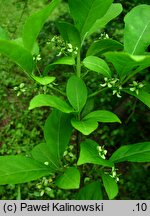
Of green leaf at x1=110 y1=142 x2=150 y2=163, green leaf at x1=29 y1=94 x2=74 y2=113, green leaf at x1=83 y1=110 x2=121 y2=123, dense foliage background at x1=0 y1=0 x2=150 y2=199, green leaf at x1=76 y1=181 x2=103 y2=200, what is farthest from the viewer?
dense foliage background at x1=0 y1=0 x2=150 y2=199

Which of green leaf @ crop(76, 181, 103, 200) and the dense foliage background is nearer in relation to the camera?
green leaf @ crop(76, 181, 103, 200)

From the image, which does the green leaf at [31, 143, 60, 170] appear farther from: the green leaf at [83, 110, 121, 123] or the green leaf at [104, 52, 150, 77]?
the green leaf at [104, 52, 150, 77]

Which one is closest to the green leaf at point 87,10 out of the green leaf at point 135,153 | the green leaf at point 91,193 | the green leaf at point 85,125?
the green leaf at point 85,125

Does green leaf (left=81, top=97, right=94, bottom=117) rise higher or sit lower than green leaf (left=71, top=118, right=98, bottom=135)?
higher

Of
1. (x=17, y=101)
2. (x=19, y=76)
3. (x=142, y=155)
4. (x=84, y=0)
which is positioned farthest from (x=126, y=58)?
(x=19, y=76)

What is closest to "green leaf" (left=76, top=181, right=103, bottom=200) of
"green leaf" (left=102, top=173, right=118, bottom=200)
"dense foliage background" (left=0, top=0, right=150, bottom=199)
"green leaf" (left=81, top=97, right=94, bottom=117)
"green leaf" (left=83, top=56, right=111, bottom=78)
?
"green leaf" (left=102, top=173, right=118, bottom=200)

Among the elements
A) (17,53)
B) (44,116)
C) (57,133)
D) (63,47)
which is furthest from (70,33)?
(44,116)

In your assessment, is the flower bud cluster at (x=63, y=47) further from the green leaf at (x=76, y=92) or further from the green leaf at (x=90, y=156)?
the green leaf at (x=90, y=156)
